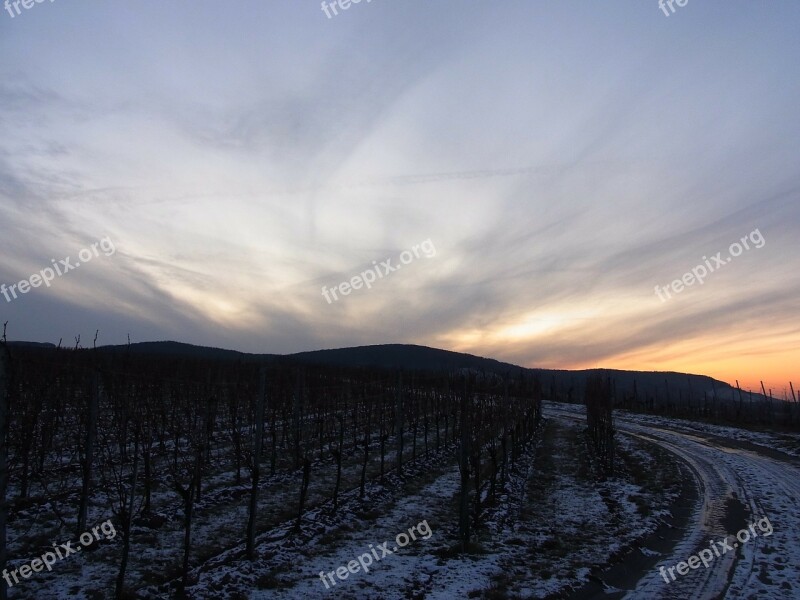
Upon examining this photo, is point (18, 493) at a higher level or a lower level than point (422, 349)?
lower

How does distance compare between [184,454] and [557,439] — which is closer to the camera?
[184,454]

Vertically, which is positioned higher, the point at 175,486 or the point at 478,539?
the point at 175,486

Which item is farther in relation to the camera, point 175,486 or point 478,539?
point 478,539

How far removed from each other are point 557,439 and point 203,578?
30.0 m

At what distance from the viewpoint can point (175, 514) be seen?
46.3 feet

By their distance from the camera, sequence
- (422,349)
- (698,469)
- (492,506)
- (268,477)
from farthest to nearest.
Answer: (422,349), (698,469), (268,477), (492,506)

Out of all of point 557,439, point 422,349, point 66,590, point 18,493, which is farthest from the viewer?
point 422,349

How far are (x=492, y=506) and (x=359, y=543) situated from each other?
18.0ft

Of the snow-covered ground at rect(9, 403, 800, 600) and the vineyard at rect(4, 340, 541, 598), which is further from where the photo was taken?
the vineyard at rect(4, 340, 541, 598)

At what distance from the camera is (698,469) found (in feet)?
74.6

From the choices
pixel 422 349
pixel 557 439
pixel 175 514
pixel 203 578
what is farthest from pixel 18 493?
pixel 422 349

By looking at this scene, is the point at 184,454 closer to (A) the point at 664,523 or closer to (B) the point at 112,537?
(B) the point at 112,537

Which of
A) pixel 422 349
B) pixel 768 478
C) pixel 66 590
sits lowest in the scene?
pixel 66 590

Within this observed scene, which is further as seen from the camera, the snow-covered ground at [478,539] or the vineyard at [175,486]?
the vineyard at [175,486]
